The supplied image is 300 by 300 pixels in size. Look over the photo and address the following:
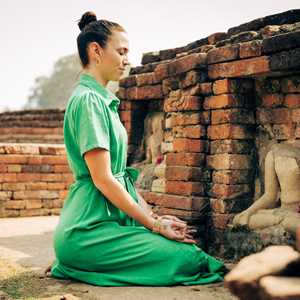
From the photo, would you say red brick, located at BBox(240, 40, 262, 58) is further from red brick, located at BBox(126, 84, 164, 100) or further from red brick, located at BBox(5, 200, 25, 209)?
red brick, located at BBox(5, 200, 25, 209)

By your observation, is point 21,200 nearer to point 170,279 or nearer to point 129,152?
→ point 129,152

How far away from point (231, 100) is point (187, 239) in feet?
4.00

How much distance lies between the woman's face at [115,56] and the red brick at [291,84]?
117cm

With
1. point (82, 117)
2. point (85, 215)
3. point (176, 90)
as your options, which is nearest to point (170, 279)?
point (85, 215)

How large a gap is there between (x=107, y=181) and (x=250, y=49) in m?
1.44

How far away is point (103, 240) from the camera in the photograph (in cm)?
304

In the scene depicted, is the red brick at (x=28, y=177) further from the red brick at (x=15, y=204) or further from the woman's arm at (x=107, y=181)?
the woman's arm at (x=107, y=181)

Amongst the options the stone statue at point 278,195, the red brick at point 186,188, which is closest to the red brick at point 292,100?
the stone statue at point 278,195

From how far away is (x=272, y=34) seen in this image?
371 centimetres

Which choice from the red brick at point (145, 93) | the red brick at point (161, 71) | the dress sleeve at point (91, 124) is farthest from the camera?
the red brick at point (145, 93)

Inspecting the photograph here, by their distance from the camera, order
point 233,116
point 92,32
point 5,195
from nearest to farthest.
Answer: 1. point 92,32
2. point 233,116
3. point 5,195

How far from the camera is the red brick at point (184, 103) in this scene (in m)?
4.10

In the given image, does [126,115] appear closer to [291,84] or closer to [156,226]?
[291,84]

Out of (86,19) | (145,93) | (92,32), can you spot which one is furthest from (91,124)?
(145,93)
